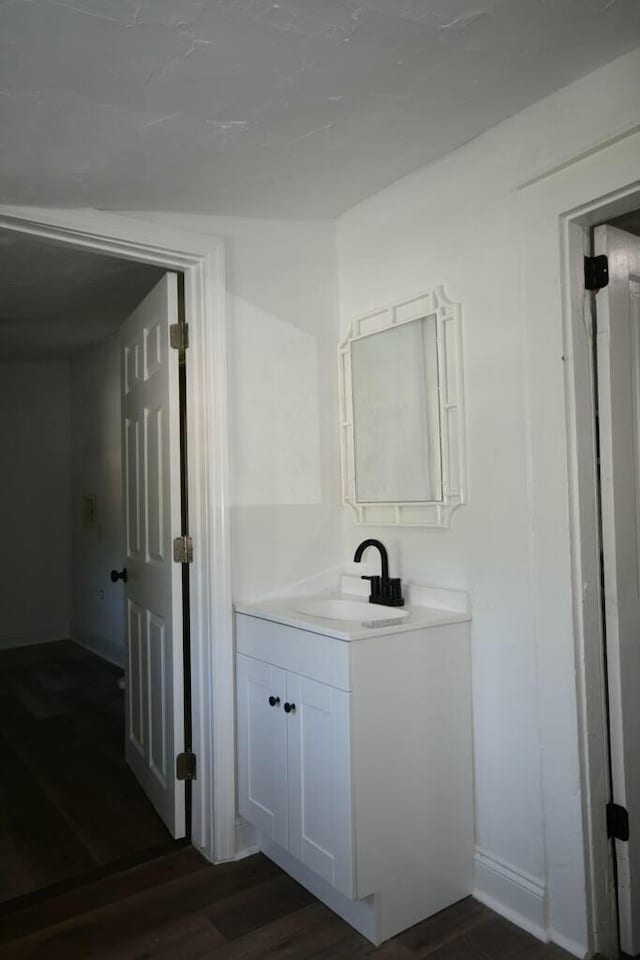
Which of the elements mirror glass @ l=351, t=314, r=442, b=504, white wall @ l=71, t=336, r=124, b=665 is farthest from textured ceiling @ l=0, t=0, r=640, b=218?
white wall @ l=71, t=336, r=124, b=665

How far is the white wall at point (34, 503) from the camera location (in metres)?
5.10

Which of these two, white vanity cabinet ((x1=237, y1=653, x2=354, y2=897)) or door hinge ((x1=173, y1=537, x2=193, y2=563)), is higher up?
door hinge ((x1=173, y1=537, x2=193, y2=563))

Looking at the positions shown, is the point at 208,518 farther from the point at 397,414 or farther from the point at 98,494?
the point at 98,494

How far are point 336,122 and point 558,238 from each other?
666 mm

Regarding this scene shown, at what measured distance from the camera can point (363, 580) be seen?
2.25m

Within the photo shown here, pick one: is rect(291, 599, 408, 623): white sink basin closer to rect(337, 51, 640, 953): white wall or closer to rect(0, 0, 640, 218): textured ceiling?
rect(337, 51, 640, 953): white wall

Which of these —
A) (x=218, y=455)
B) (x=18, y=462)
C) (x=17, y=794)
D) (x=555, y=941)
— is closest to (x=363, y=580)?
(x=218, y=455)

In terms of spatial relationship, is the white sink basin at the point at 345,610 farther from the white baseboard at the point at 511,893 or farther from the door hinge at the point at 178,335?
the door hinge at the point at 178,335

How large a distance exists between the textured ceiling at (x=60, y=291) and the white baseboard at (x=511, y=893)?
234 cm

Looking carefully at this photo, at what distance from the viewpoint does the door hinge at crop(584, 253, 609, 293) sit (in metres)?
1.68

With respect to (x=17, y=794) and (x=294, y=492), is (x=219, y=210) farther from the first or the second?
(x=17, y=794)

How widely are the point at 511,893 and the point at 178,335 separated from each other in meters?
2.05

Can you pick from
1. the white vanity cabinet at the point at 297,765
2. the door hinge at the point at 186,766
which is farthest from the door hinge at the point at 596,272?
the door hinge at the point at 186,766

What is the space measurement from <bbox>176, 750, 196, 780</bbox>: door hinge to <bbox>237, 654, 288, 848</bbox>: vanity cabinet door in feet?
0.63
